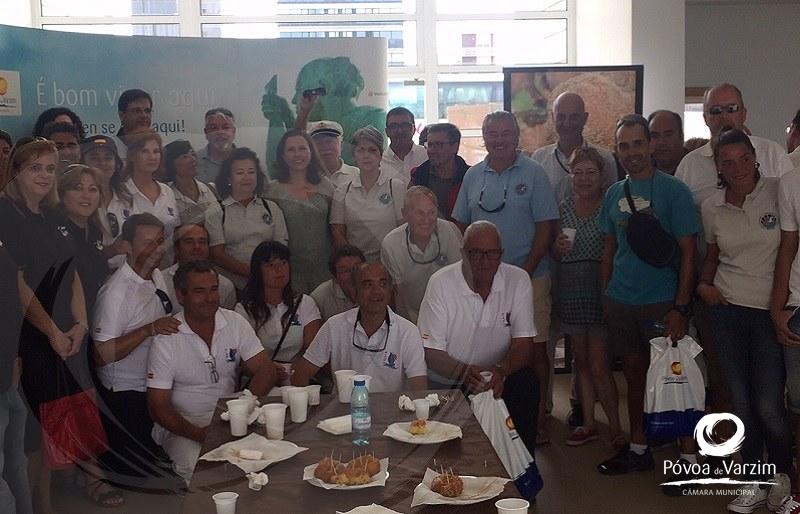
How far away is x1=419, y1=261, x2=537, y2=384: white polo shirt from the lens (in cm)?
330

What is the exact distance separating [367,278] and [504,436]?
28.5 inches

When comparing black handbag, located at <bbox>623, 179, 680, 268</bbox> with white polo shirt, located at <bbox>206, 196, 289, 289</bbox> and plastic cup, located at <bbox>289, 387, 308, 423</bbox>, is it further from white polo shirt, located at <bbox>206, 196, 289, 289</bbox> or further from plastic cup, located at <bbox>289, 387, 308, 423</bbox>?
plastic cup, located at <bbox>289, 387, 308, 423</bbox>

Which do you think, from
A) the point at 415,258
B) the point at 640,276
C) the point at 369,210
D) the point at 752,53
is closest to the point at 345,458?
the point at 415,258

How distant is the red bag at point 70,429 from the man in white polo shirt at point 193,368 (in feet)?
0.76

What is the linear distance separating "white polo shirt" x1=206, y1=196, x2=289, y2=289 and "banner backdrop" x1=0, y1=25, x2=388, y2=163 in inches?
34.1

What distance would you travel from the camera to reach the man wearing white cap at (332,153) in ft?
12.1

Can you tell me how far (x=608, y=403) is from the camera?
12.7ft

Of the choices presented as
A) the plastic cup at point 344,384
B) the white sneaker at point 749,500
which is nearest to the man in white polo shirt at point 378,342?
the plastic cup at point 344,384

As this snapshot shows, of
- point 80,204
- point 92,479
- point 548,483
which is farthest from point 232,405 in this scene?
point 548,483

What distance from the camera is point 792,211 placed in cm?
308

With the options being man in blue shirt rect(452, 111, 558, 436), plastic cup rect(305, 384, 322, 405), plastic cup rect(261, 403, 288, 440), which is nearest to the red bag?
plastic cup rect(305, 384, 322, 405)

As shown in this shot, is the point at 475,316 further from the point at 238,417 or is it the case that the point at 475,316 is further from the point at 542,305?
the point at 238,417

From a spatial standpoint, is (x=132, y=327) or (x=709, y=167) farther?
(x=709, y=167)

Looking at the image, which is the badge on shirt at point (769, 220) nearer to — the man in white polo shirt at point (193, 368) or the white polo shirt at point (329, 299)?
the white polo shirt at point (329, 299)
